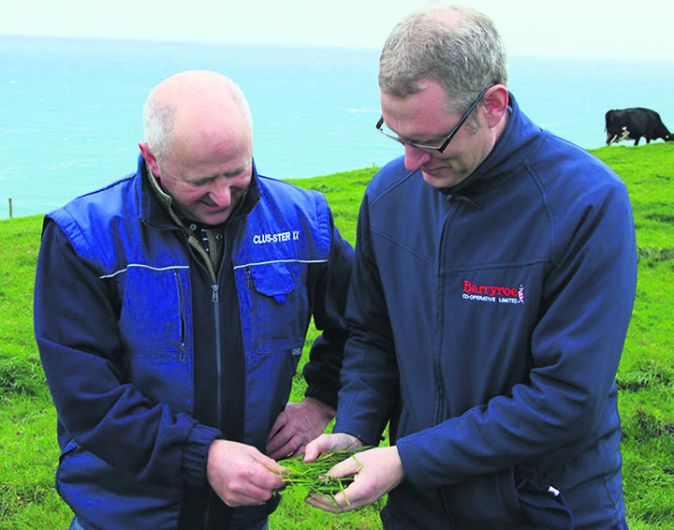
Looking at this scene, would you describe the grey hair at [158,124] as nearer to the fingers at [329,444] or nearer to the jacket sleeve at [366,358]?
the jacket sleeve at [366,358]

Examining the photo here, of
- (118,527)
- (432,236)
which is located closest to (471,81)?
(432,236)

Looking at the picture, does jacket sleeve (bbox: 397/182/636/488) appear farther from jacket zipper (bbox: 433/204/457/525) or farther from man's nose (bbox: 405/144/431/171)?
man's nose (bbox: 405/144/431/171)

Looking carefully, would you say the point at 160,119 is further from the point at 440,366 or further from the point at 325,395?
the point at 325,395

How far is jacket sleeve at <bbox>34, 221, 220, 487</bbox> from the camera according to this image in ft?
9.29

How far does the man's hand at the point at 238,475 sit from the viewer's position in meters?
2.88

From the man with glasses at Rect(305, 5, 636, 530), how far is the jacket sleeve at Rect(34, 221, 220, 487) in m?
0.49

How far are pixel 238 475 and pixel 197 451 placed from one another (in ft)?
0.55

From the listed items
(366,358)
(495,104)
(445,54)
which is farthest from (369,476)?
(445,54)

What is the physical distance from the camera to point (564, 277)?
2.50 m

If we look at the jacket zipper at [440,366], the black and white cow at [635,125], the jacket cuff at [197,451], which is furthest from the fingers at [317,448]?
the black and white cow at [635,125]

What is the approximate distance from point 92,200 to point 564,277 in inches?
65.4

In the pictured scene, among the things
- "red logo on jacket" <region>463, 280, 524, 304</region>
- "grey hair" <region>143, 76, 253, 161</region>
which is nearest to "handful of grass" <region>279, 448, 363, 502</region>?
"red logo on jacket" <region>463, 280, 524, 304</region>

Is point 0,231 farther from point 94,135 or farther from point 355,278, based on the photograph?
point 94,135

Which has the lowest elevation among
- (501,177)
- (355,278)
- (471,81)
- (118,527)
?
(118,527)
